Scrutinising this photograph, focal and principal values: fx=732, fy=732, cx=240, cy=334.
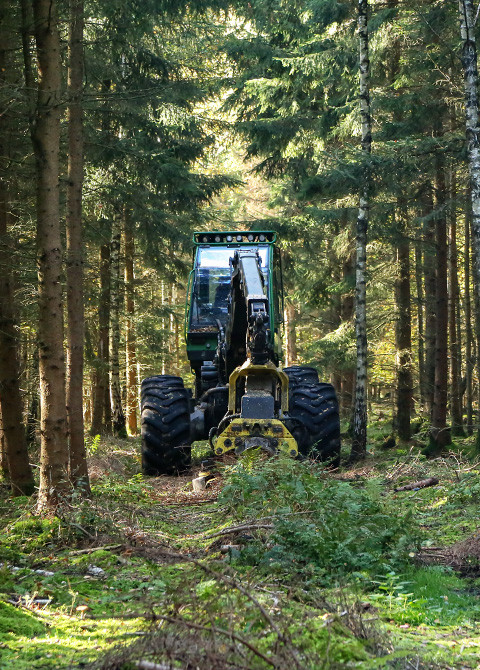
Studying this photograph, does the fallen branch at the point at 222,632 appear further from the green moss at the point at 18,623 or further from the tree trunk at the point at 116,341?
the tree trunk at the point at 116,341

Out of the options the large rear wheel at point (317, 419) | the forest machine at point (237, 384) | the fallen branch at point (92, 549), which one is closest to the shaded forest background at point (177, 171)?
the fallen branch at point (92, 549)

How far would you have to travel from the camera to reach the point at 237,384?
11000mm

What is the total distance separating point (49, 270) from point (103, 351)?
1147 centimetres

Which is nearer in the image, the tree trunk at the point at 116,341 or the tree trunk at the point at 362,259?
the tree trunk at the point at 362,259

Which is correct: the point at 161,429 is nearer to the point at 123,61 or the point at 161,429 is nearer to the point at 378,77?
the point at 123,61

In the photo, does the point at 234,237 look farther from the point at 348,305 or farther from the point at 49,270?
the point at 348,305

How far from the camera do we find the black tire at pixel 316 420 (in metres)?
11.6

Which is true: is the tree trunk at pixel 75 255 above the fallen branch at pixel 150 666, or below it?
above

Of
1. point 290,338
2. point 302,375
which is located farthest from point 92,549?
point 290,338

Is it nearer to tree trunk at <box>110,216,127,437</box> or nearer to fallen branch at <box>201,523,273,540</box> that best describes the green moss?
fallen branch at <box>201,523,273,540</box>

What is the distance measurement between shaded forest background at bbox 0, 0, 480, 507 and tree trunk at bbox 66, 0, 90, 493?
0.03 metres

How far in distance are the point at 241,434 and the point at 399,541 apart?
4.02 metres

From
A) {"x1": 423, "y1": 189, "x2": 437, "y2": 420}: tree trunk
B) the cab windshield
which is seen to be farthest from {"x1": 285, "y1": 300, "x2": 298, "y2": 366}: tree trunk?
the cab windshield

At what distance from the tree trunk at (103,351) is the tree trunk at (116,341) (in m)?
0.18
